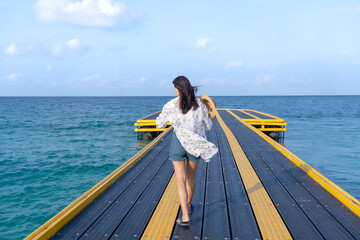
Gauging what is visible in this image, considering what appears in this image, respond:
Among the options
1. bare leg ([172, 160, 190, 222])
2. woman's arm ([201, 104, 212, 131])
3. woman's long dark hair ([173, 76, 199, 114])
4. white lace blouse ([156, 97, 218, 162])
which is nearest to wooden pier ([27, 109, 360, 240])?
bare leg ([172, 160, 190, 222])

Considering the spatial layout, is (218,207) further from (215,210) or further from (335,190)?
(335,190)

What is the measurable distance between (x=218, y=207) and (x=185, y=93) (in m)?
1.76

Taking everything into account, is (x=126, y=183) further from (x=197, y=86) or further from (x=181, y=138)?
(x=197, y=86)

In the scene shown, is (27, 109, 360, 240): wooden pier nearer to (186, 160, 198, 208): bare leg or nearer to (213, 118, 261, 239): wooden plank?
(213, 118, 261, 239): wooden plank

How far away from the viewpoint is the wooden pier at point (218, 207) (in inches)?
123

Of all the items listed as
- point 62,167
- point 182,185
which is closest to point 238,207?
point 182,185

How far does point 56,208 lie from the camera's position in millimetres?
8078

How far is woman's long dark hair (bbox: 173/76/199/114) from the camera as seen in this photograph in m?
3.06

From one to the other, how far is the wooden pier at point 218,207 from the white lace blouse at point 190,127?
92cm

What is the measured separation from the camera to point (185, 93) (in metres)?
3.07

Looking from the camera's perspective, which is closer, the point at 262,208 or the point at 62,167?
the point at 262,208

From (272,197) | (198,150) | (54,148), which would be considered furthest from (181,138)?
(54,148)

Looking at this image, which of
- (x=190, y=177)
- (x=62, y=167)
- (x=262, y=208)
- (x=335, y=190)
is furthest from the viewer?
(x=62, y=167)

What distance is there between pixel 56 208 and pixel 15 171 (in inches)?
218
